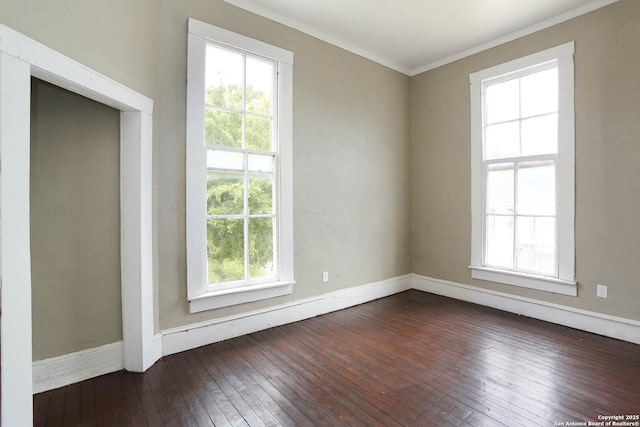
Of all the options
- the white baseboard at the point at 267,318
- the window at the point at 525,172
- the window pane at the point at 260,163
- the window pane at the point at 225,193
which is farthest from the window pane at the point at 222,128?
the window at the point at 525,172

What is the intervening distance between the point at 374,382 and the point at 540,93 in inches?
134

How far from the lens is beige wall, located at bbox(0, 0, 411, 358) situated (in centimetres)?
193

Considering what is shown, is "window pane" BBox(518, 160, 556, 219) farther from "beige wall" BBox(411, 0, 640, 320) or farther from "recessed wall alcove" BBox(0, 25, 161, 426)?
"recessed wall alcove" BBox(0, 25, 161, 426)

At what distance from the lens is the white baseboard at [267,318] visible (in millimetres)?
2588

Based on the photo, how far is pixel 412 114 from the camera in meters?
4.49

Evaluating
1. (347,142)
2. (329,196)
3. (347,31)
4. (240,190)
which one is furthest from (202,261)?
(347,31)

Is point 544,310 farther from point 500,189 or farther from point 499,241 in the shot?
point 500,189

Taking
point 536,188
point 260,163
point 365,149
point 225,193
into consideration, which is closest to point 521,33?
point 536,188

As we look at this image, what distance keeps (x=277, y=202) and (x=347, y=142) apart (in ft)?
4.05

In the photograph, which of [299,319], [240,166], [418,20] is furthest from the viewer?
[299,319]

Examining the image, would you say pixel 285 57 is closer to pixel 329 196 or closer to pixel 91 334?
pixel 329 196

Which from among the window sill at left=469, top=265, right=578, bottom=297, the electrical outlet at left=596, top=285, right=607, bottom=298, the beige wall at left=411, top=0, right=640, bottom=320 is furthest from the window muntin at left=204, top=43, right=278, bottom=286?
the electrical outlet at left=596, top=285, right=607, bottom=298

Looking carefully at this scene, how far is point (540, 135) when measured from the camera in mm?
3318

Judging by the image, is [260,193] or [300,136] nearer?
[260,193]
